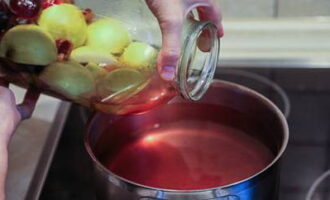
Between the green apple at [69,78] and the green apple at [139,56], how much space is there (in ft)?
0.12

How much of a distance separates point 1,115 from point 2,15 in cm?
9

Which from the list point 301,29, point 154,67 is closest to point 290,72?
point 301,29

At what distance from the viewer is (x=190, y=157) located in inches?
25.8

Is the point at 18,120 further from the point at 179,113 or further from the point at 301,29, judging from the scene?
the point at 301,29

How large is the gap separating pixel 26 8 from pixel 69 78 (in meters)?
0.07

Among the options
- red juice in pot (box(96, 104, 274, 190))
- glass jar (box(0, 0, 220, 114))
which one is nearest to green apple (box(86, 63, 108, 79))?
glass jar (box(0, 0, 220, 114))

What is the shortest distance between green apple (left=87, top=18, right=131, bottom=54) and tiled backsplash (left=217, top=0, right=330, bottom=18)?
1.09 ft

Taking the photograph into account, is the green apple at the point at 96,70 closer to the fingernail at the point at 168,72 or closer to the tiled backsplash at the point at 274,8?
the fingernail at the point at 168,72

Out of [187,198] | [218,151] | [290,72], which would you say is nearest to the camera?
[187,198]

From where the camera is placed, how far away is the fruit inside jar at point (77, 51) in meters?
0.52

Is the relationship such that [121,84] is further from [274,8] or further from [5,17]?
[274,8]

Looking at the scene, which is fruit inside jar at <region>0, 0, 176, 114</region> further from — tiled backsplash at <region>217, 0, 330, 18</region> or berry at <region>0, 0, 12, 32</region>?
tiled backsplash at <region>217, 0, 330, 18</region>

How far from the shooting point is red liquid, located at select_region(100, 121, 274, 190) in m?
0.62

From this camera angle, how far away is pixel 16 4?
54 cm
